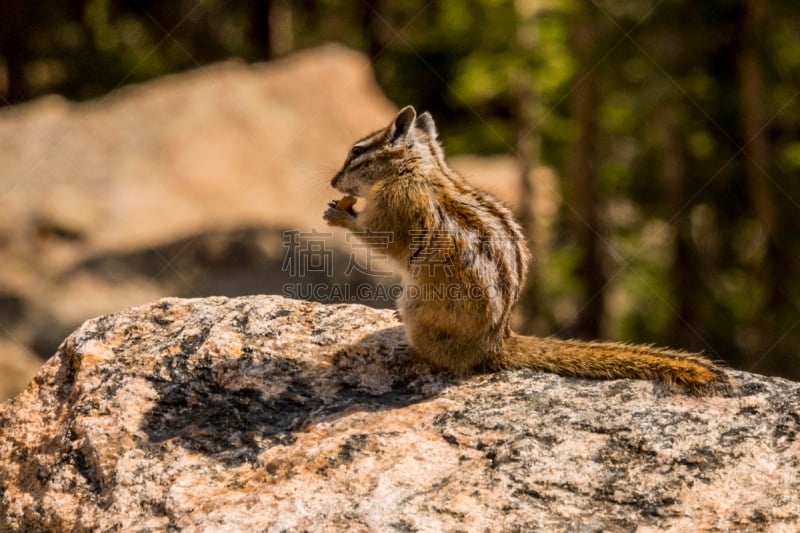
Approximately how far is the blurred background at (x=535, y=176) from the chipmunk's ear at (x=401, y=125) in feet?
17.5

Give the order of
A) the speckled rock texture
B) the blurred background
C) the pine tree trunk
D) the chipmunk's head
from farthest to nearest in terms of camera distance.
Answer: the pine tree trunk < the blurred background < the chipmunk's head < the speckled rock texture

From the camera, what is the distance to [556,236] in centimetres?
1723

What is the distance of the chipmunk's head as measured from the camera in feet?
18.6

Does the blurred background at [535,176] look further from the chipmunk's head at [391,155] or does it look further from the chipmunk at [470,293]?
the chipmunk at [470,293]

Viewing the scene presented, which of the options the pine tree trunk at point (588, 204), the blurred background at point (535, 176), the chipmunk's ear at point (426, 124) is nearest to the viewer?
the chipmunk's ear at point (426, 124)

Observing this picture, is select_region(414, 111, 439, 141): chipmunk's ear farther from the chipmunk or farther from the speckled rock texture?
the speckled rock texture

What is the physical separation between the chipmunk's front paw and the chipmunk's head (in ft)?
0.73

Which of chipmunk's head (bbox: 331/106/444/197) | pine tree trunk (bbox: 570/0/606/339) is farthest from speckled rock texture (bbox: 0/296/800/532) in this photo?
pine tree trunk (bbox: 570/0/606/339)

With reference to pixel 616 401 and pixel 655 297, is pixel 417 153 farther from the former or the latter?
pixel 655 297

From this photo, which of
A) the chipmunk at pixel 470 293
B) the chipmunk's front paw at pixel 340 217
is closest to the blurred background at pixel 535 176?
the chipmunk's front paw at pixel 340 217

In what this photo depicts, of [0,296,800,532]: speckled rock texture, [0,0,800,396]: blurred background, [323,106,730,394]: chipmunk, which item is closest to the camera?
[0,296,800,532]: speckled rock texture

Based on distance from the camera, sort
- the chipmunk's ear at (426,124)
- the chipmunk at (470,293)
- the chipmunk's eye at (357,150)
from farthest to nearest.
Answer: the chipmunk's ear at (426,124) → the chipmunk's eye at (357,150) → the chipmunk at (470,293)

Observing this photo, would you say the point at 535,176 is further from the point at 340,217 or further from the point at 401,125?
the point at 340,217

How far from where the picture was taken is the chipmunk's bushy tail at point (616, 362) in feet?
15.2
